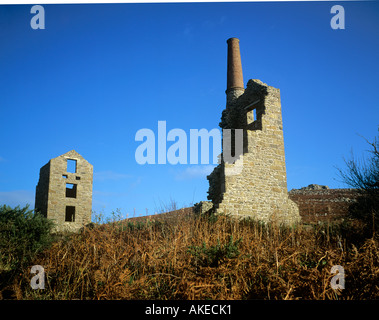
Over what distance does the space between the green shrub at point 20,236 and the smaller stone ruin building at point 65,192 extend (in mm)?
12164

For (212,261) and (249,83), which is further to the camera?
(249,83)

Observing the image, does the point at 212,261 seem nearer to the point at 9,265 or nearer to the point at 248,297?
the point at 248,297

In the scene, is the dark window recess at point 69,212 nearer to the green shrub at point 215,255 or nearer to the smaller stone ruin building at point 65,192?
the smaller stone ruin building at point 65,192

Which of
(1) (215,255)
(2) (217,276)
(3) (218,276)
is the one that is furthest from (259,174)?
(3) (218,276)

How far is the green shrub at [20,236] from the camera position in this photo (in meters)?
7.53

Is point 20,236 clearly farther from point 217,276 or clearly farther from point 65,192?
point 65,192

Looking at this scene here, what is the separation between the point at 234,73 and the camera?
19.8 m

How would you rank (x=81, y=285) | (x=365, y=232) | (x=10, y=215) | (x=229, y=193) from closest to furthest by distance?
(x=81, y=285) < (x=365, y=232) < (x=10, y=215) < (x=229, y=193)

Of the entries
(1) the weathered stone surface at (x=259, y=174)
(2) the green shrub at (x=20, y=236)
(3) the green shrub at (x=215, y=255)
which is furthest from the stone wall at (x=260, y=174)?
(3) the green shrub at (x=215, y=255)

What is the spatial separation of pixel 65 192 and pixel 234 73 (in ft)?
48.9

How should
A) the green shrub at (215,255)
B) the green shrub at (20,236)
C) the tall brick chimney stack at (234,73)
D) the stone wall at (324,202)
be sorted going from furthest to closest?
the tall brick chimney stack at (234,73)
the stone wall at (324,202)
the green shrub at (20,236)
the green shrub at (215,255)
